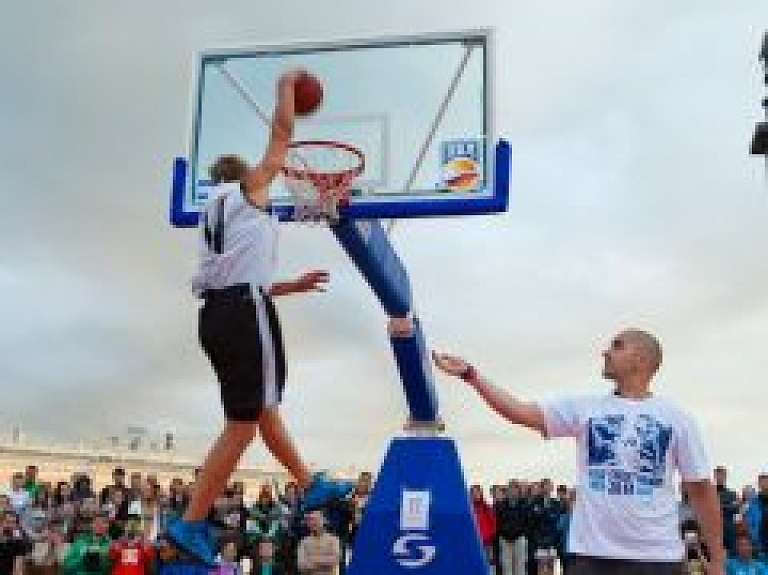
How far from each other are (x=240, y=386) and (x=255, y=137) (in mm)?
3376

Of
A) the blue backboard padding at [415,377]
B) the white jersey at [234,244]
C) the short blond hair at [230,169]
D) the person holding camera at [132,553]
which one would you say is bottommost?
the person holding camera at [132,553]

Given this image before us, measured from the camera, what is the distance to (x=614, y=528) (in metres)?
5.60

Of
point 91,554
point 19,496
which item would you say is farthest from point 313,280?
point 19,496

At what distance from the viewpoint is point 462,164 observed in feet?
30.2

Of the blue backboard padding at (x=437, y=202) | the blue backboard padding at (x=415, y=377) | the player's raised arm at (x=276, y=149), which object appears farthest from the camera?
the blue backboard padding at (x=415, y=377)

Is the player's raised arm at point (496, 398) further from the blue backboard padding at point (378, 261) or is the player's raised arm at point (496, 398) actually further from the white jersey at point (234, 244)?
the blue backboard padding at point (378, 261)

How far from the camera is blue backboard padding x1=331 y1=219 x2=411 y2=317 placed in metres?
8.70

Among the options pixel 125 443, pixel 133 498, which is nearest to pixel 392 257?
pixel 133 498

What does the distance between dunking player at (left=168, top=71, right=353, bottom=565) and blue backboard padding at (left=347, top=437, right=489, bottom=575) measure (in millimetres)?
2311

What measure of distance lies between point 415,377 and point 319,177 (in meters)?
2.45

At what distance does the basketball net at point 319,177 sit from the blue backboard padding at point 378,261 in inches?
7.4

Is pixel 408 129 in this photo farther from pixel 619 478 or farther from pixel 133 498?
pixel 133 498

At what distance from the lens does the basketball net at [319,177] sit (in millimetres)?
8367

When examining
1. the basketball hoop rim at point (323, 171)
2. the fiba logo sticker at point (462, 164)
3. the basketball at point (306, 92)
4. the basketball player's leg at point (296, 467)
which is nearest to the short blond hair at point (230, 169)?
the basketball at point (306, 92)
